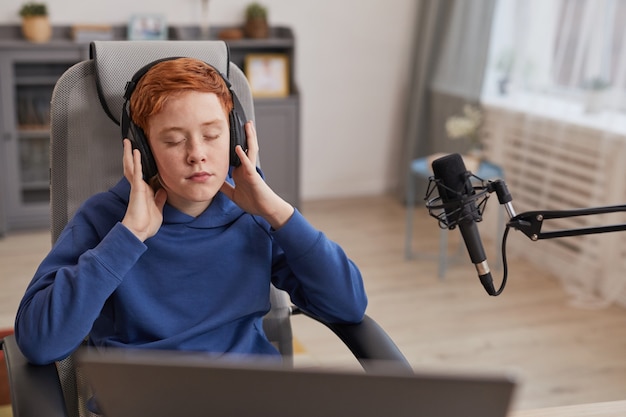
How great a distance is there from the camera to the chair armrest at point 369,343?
1.40 m

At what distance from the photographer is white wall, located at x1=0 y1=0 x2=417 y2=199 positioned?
457 cm

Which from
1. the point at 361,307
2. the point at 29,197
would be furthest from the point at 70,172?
the point at 29,197

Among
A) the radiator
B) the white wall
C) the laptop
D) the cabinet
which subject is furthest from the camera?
the white wall

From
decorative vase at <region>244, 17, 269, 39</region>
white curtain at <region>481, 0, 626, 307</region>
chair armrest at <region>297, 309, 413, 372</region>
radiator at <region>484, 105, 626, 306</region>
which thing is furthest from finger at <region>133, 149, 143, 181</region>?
decorative vase at <region>244, 17, 269, 39</region>

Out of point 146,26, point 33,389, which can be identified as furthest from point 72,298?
point 146,26

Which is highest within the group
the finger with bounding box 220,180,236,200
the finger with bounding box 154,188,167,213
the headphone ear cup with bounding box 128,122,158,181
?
the headphone ear cup with bounding box 128,122,158,181

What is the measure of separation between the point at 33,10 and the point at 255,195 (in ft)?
9.83

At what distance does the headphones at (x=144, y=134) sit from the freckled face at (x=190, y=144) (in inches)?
0.5

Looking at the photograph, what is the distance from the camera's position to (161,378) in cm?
76

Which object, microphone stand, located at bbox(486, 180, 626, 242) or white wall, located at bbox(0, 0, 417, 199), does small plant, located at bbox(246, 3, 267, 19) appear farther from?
microphone stand, located at bbox(486, 180, 626, 242)

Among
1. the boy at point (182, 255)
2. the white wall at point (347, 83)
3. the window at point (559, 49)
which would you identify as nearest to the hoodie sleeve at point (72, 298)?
the boy at point (182, 255)

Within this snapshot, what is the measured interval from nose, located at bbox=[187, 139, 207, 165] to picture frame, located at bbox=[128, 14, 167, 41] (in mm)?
3018

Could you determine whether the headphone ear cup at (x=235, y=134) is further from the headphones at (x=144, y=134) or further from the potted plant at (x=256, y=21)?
the potted plant at (x=256, y=21)

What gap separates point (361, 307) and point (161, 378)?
0.75 meters
